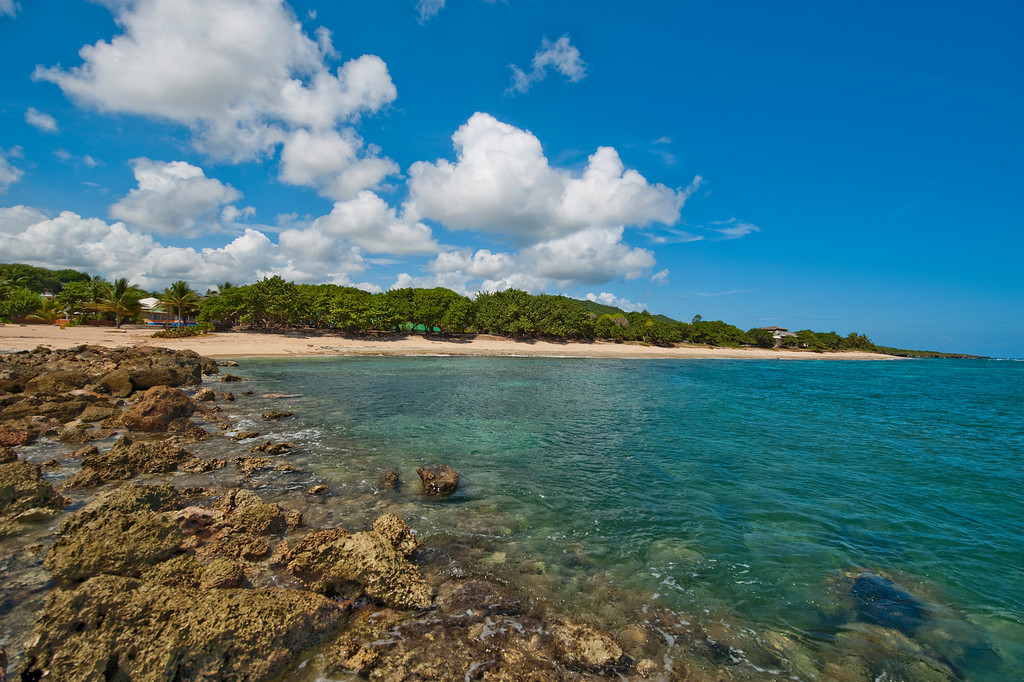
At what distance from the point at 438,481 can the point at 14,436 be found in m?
15.1

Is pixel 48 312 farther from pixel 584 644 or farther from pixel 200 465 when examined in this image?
pixel 584 644

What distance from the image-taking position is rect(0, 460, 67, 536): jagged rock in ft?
29.2

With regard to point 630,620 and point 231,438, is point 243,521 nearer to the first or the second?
point 630,620

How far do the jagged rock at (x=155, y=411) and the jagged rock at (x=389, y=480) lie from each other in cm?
1055

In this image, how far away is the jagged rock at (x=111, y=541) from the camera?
6.67m

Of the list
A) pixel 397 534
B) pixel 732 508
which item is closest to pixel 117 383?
pixel 397 534

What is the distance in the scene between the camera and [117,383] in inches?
874

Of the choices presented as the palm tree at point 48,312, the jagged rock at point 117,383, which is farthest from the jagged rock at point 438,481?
the palm tree at point 48,312

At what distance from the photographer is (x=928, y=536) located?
35.2 ft

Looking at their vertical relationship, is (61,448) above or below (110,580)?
below

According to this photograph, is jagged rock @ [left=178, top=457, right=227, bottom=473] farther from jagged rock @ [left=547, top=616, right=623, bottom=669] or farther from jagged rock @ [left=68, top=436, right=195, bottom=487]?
jagged rock @ [left=547, top=616, right=623, bottom=669]

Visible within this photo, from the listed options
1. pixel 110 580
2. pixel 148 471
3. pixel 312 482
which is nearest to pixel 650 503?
pixel 312 482

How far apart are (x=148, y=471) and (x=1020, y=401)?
65.4 m

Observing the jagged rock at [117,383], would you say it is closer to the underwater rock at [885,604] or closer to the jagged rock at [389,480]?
the jagged rock at [389,480]
